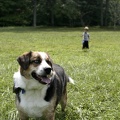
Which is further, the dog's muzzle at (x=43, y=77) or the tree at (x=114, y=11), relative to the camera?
the tree at (x=114, y=11)

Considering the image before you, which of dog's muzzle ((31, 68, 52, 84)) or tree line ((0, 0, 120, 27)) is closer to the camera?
dog's muzzle ((31, 68, 52, 84))

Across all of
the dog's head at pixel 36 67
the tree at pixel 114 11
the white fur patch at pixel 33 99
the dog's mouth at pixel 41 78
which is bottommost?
the white fur patch at pixel 33 99

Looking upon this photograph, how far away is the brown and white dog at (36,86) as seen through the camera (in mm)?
3918

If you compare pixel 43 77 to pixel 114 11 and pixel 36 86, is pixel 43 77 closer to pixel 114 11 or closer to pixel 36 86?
pixel 36 86

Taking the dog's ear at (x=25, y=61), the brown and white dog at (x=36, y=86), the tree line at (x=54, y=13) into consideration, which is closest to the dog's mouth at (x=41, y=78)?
the brown and white dog at (x=36, y=86)

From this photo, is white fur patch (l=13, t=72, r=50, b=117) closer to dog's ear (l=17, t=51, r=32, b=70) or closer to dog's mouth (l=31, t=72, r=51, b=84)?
dog's mouth (l=31, t=72, r=51, b=84)

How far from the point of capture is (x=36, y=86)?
4.09 m

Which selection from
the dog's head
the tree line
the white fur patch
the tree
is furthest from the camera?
the tree line

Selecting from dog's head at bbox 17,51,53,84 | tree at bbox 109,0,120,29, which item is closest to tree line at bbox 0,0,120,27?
tree at bbox 109,0,120,29

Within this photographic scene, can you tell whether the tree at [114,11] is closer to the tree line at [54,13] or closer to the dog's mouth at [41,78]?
the tree line at [54,13]

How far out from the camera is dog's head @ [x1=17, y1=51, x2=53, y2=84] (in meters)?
3.87

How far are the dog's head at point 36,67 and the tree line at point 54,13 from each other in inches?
1672

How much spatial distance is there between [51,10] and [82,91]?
42.6m

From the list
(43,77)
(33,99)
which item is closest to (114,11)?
(33,99)
